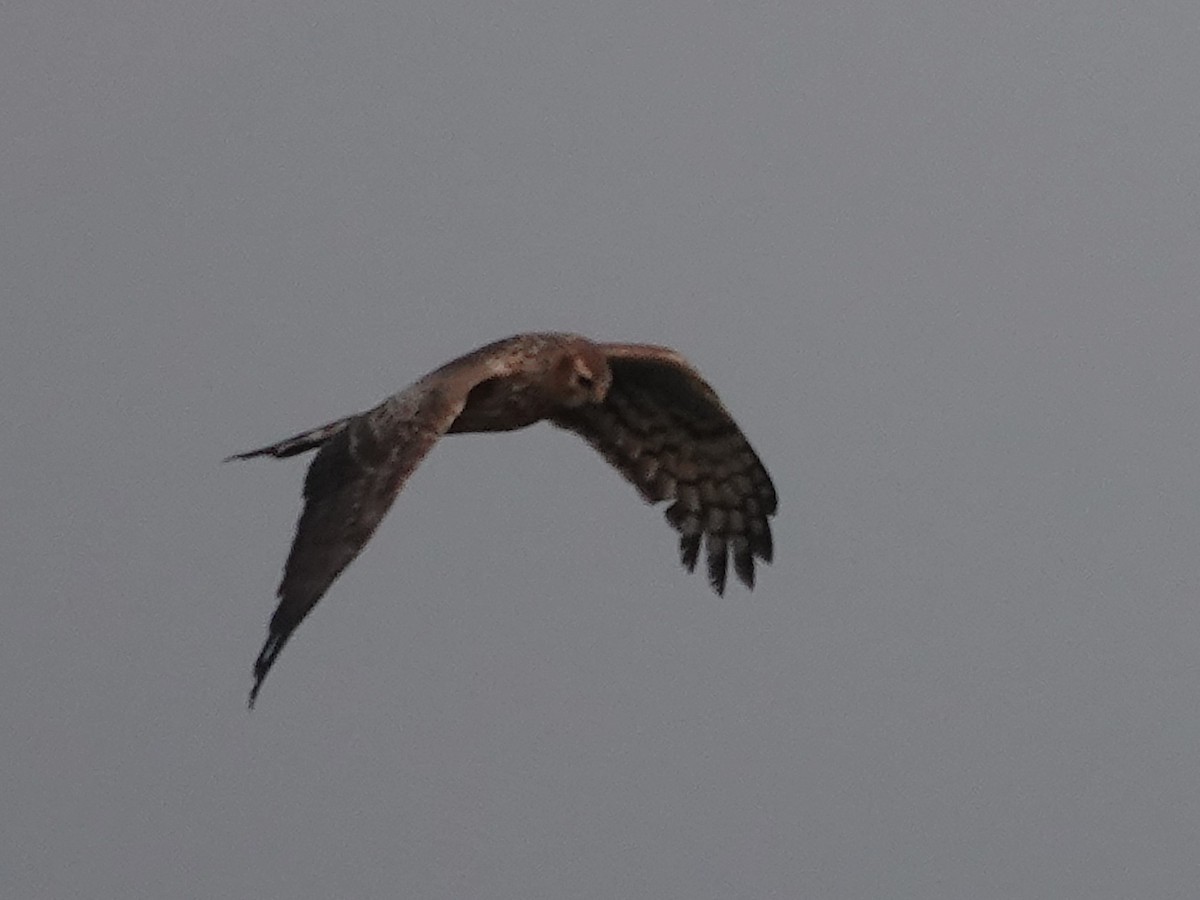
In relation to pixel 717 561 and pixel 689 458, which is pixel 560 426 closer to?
pixel 689 458

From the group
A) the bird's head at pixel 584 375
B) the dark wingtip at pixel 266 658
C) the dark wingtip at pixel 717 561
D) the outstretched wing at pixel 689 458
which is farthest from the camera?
the dark wingtip at pixel 717 561

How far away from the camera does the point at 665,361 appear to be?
60.0ft

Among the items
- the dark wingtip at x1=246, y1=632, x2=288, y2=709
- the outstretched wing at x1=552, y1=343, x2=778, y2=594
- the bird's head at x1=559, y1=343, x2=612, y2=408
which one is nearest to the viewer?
the dark wingtip at x1=246, y1=632, x2=288, y2=709

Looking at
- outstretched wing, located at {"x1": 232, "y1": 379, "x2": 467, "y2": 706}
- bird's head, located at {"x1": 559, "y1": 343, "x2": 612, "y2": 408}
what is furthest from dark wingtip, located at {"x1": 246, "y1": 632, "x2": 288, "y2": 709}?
bird's head, located at {"x1": 559, "y1": 343, "x2": 612, "y2": 408}

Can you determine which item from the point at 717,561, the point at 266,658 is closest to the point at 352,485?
the point at 266,658

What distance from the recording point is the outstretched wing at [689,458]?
18812mm

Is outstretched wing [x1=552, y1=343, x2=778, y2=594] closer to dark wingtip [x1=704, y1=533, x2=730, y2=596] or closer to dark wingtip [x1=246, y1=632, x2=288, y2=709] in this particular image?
dark wingtip [x1=704, y1=533, x2=730, y2=596]

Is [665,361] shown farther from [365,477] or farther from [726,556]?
[365,477]

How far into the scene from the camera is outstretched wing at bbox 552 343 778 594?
18.8 metres

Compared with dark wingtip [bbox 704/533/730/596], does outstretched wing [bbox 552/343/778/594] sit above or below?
above

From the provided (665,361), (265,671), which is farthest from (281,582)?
(665,361)

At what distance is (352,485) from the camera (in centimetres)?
1551

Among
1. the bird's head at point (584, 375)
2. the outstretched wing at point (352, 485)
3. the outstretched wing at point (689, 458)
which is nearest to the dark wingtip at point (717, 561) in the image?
the outstretched wing at point (689, 458)

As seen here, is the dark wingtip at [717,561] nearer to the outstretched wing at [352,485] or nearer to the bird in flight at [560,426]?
the bird in flight at [560,426]
